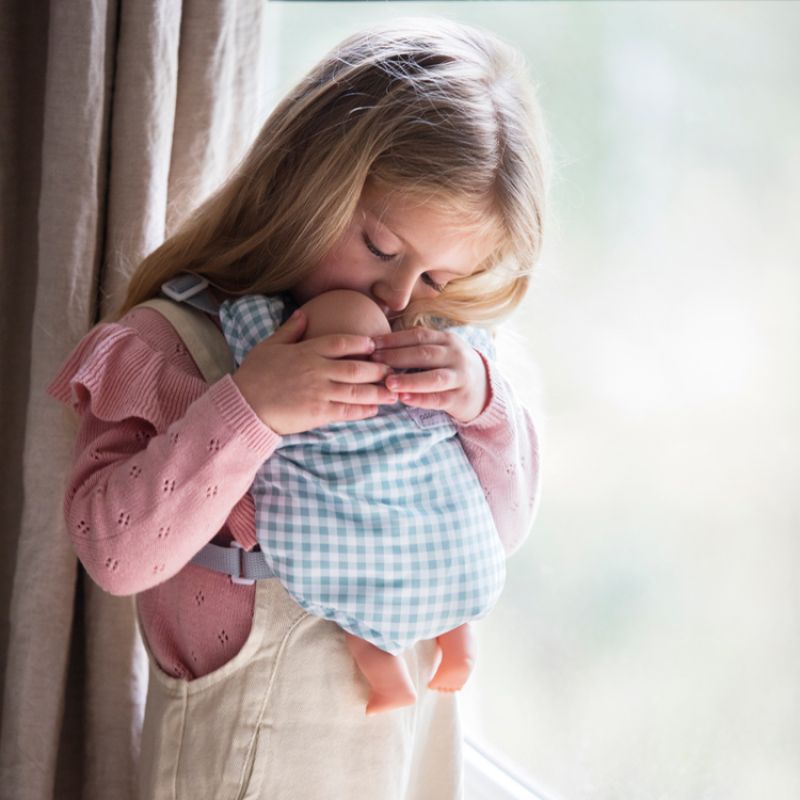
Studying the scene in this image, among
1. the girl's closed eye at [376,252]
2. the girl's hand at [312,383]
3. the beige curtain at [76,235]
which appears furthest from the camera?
the beige curtain at [76,235]

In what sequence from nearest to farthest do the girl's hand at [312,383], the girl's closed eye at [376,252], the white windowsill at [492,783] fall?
the girl's hand at [312,383] < the girl's closed eye at [376,252] < the white windowsill at [492,783]

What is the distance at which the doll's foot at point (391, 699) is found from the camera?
38.7 inches

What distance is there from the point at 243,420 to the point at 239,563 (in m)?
0.17

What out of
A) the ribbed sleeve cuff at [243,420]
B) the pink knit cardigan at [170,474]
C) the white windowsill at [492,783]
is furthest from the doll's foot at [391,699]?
the white windowsill at [492,783]

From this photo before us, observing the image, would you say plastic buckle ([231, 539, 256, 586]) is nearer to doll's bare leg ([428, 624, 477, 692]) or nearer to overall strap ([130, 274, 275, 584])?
overall strap ([130, 274, 275, 584])

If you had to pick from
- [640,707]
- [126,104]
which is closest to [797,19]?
[126,104]

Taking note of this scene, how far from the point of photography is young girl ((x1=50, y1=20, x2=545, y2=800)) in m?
0.91

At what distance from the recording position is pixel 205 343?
104cm

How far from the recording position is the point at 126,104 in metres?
1.19

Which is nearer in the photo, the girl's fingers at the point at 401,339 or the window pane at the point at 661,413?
the girl's fingers at the point at 401,339

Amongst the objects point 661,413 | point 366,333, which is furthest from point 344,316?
point 661,413

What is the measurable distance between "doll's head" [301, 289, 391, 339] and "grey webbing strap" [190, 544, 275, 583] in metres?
0.23

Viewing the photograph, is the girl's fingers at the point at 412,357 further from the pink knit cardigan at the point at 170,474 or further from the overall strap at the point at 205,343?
the overall strap at the point at 205,343

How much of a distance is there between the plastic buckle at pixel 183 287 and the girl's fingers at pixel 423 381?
0.90ft
